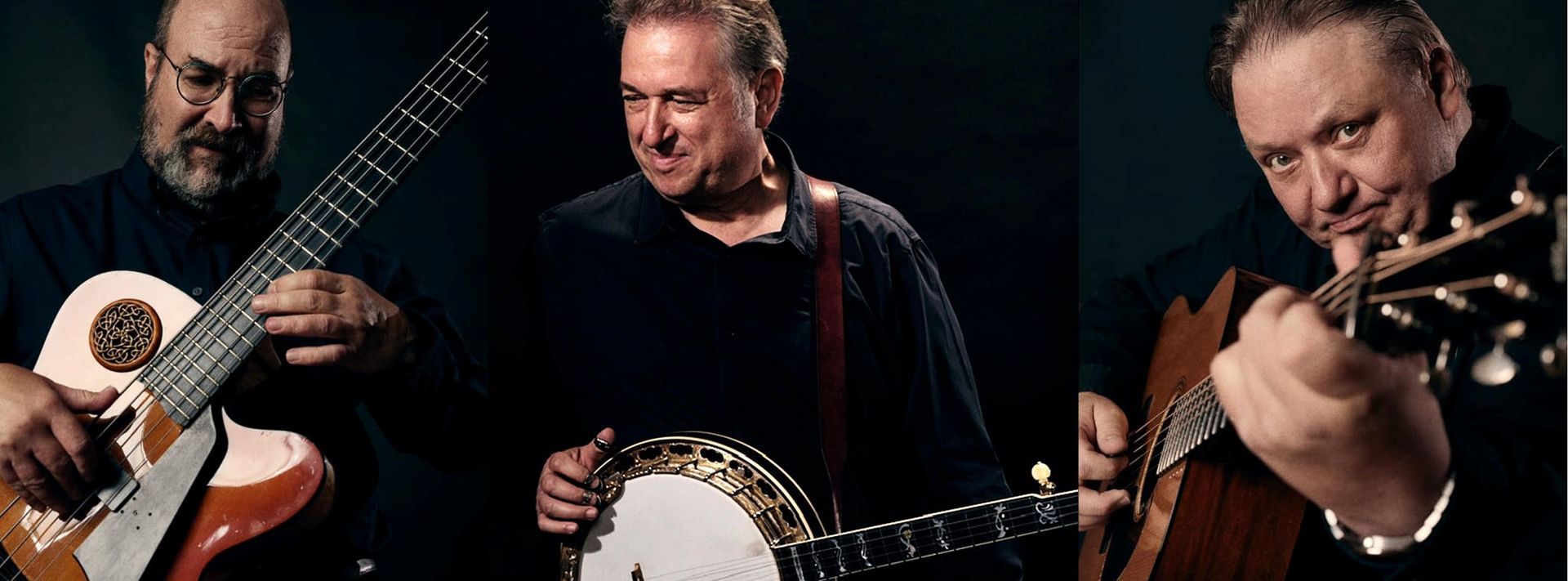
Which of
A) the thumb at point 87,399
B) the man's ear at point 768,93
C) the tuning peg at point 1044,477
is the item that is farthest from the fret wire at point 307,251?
the tuning peg at point 1044,477

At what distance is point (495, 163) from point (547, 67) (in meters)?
0.22

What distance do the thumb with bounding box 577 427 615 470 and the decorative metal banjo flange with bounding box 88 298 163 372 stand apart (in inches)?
34.2

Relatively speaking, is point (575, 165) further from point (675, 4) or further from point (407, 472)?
point (407, 472)

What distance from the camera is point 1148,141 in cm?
Result: 213

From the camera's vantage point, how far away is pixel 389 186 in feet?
8.05

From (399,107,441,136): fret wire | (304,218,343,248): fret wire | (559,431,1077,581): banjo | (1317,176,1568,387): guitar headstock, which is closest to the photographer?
Result: (1317,176,1568,387): guitar headstock

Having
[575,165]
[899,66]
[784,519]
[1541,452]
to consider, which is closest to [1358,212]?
[1541,452]

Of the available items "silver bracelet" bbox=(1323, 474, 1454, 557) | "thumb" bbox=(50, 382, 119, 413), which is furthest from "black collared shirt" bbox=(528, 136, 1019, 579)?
"thumb" bbox=(50, 382, 119, 413)

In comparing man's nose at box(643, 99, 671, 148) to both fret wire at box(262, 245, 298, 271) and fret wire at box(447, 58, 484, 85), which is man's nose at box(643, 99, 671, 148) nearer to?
fret wire at box(447, 58, 484, 85)

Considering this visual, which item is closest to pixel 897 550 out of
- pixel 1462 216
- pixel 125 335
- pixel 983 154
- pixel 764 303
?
pixel 764 303

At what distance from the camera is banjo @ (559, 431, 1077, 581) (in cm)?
219

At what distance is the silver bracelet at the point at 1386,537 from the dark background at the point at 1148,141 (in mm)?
534

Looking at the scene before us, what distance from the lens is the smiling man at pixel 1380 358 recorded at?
5.99 feet

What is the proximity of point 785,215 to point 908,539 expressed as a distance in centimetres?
63
